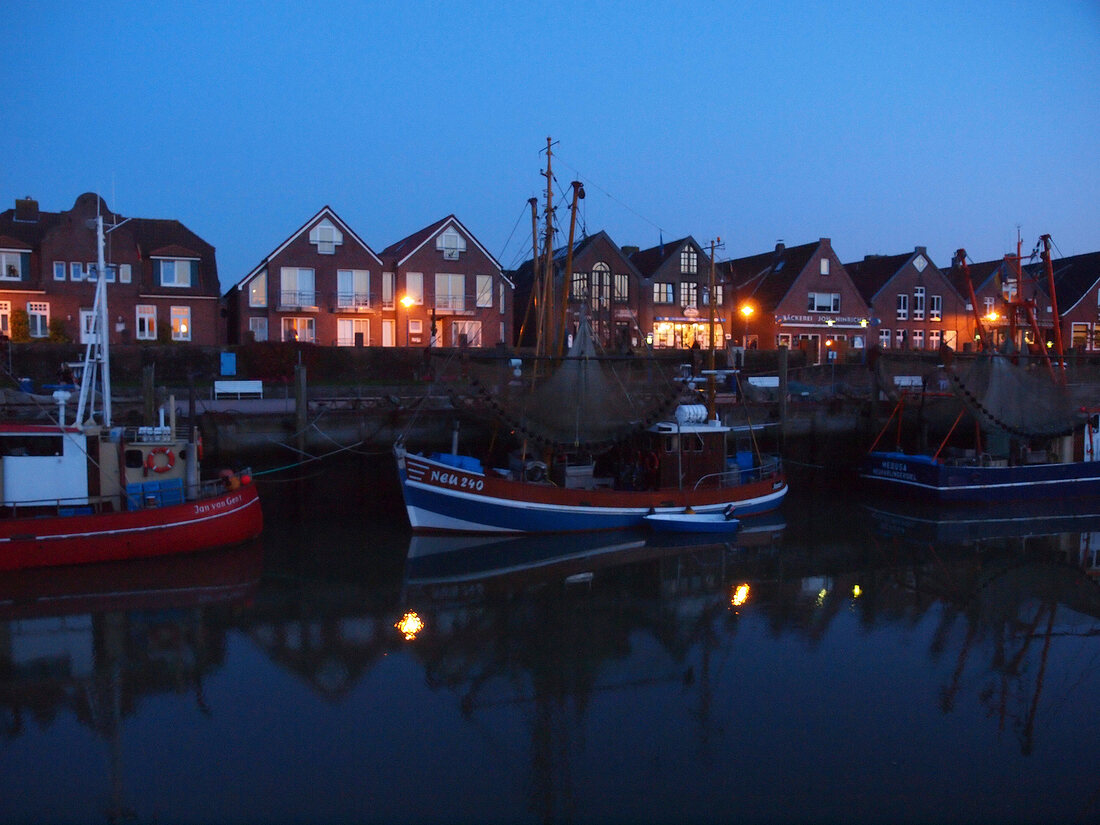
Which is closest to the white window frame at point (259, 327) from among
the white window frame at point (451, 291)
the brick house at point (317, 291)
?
the brick house at point (317, 291)

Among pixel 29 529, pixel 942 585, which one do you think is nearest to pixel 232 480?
pixel 29 529

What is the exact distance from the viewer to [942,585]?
645 inches

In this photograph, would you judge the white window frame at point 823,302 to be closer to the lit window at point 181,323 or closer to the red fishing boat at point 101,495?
the lit window at point 181,323

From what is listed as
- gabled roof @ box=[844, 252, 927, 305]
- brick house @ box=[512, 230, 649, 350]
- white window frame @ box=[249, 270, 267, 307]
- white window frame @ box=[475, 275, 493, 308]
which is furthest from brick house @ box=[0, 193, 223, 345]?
gabled roof @ box=[844, 252, 927, 305]

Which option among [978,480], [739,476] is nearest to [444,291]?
[739,476]

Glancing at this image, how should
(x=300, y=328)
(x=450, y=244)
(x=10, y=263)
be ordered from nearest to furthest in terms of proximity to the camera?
1. (x=10, y=263)
2. (x=300, y=328)
3. (x=450, y=244)

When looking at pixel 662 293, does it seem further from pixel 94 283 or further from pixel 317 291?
pixel 94 283

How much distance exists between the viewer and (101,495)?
53.0 ft

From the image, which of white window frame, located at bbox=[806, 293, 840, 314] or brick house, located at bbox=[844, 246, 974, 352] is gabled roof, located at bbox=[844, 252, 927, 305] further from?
white window frame, located at bbox=[806, 293, 840, 314]

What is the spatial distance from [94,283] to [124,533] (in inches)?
1038

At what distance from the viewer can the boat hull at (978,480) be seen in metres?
23.8

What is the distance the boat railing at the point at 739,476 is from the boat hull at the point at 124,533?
34.8ft

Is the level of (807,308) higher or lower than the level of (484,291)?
lower

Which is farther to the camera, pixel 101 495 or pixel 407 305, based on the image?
pixel 407 305
